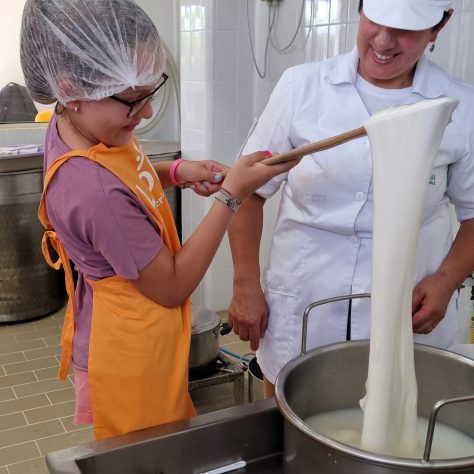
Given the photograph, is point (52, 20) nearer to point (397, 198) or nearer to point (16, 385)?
point (397, 198)

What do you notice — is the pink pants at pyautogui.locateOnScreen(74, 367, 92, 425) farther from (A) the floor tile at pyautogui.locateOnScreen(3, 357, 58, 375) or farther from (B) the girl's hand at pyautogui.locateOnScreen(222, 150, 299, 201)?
(A) the floor tile at pyautogui.locateOnScreen(3, 357, 58, 375)

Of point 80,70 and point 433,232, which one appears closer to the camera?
point 80,70

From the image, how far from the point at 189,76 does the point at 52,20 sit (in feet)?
7.24

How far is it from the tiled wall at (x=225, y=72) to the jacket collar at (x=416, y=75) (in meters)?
1.37

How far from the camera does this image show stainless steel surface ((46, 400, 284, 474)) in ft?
2.90

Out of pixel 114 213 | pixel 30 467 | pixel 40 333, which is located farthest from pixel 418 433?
pixel 40 333

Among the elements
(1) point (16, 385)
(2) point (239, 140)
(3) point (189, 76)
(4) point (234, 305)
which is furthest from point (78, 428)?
(3) point (189, 76)

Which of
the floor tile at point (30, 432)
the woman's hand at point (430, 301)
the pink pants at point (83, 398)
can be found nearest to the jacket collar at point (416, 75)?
the woman's hand at point (430, 301)

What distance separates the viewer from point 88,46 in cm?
107

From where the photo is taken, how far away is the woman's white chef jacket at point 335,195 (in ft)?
4.13

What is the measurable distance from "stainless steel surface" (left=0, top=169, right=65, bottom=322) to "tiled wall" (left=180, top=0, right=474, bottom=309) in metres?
0.84

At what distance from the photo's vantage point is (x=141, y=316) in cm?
117

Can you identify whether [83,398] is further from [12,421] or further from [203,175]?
[12,421]

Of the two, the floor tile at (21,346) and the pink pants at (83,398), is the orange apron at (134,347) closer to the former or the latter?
the pink pants at (83,398)
